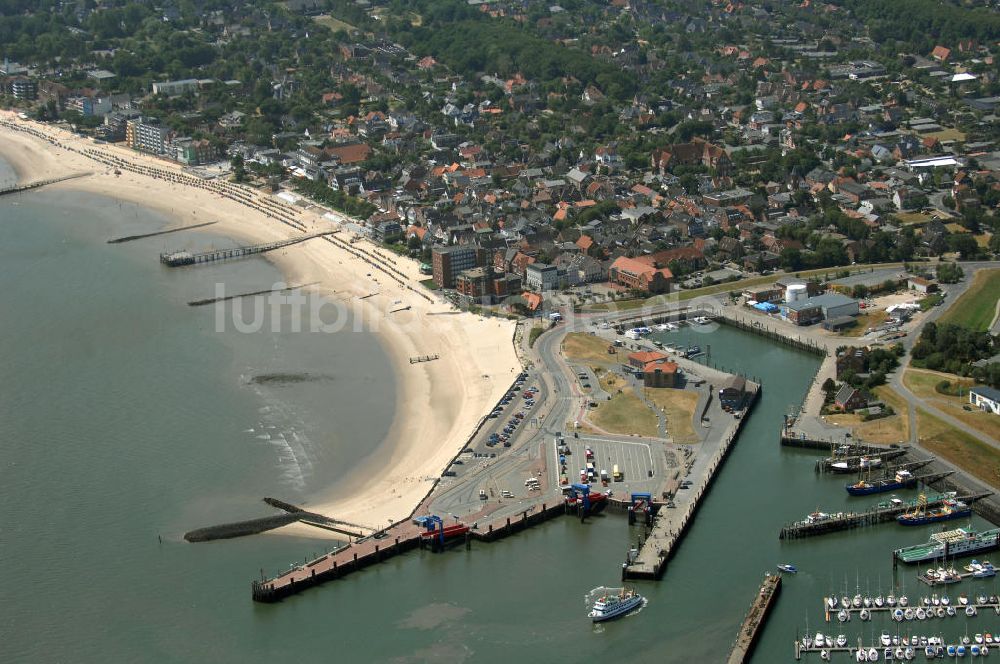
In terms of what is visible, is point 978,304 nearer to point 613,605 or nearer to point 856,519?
point 856,519

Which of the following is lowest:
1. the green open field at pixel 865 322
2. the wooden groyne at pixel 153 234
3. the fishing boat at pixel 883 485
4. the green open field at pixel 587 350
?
the fishing boat at pixel 883 485

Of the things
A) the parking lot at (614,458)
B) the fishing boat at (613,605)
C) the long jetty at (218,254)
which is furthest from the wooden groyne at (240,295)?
the fishing boat at (613,605)

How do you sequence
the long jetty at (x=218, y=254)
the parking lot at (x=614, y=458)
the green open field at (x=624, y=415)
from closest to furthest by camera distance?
the parking lot at (x=614, y=458), the green open field at (x=624, y=415), the long jetty at (x=218, y=254)

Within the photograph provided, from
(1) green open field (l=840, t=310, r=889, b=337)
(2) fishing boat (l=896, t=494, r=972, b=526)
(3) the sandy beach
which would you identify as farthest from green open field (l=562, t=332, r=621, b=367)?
(2) fishing boat (l=896, t=494, r=972, b=526)

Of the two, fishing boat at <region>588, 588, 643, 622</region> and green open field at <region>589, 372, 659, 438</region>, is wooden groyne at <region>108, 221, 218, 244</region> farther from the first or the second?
fishing boat at <region>588, 588, 643, 622</region>

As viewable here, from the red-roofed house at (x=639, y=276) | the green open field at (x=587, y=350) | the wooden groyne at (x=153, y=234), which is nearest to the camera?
the green open field at (x=587, y=350)

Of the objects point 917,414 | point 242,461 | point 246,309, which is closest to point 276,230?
point 246,309

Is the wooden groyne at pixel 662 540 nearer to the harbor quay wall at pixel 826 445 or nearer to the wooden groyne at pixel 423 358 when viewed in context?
the harbor quay wall at pixel 826 445

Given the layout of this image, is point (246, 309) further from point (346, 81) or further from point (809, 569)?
point (346, 81)

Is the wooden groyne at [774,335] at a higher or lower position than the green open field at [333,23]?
lower
